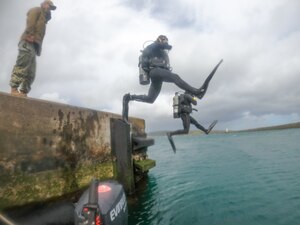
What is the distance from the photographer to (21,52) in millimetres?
6785

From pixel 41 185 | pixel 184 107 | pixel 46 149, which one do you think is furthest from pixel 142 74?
pixel 41 185

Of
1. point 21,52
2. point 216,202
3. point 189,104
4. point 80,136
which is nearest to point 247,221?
point 216,202

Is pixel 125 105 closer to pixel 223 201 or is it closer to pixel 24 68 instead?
pixel 24 68

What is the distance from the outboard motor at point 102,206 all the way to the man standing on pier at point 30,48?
149 inches

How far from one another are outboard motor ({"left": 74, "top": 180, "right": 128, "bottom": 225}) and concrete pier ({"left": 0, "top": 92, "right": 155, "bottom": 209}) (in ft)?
5.26

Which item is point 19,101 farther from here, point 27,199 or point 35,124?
point 27,199

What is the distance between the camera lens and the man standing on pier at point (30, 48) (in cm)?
662

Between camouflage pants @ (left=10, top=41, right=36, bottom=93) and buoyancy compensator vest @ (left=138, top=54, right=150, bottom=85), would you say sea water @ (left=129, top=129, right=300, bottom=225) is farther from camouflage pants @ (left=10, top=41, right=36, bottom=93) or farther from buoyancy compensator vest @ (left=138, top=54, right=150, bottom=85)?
camouflage pants @ (left=10, top=41, right=36, bottom=93)

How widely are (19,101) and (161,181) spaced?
35.0ft

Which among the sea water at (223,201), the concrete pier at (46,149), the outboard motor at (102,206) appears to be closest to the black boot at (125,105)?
the concrete pier at (46,149)

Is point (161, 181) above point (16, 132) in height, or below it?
below

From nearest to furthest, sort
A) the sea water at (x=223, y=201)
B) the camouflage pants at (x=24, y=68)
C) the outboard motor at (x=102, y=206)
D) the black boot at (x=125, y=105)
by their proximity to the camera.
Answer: the outboard motor at (x=102, y=206) < the camouflage pants at (x=24, y=68) < the sea water at (x=223, y=201) < the black boot at (x=125, y=105)

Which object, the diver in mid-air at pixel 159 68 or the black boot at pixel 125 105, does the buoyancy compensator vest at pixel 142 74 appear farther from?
the black boot at pixel 125 105

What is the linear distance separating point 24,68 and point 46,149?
2560mm
